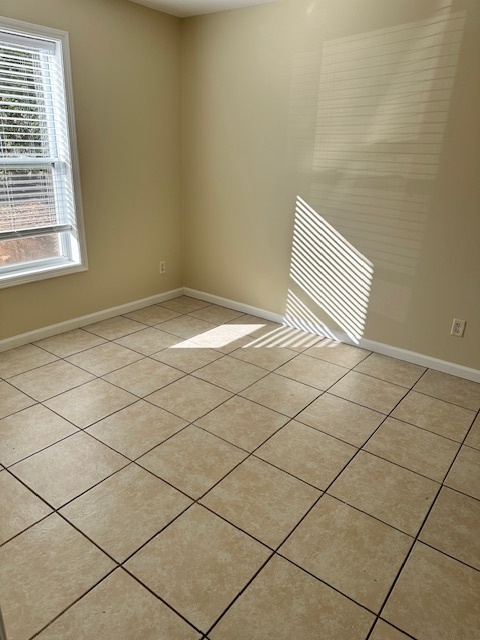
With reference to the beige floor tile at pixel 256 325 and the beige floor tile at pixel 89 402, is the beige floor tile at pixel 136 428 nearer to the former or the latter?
the beige floor tile at pixel 89 402

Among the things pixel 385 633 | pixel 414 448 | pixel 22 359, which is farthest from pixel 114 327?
pixel 385 633

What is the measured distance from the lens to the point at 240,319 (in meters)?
3.92

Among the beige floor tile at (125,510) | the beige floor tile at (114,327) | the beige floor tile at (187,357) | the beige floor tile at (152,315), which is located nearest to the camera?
the beige floor tile at (125,510)

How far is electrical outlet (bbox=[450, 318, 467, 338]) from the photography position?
2.92 metres

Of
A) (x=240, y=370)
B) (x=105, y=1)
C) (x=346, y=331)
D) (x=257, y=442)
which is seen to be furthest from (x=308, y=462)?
(x=105, y=1)

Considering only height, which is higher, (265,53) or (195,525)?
(265,53)

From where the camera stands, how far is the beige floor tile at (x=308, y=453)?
2.05 metres

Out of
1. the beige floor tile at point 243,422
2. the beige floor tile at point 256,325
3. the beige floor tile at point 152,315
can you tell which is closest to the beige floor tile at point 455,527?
the beige floor tile at point 243,422

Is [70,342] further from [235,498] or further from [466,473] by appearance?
[466,473]

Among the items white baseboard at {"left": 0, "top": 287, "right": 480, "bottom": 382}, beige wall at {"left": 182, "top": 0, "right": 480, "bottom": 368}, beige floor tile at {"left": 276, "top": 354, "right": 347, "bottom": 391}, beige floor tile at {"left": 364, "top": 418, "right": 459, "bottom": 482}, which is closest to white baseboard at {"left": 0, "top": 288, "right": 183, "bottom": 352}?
white baseboard at {"left": 0, "top": 287, "right": 480, "bottom": 382}

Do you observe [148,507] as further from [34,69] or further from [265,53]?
[265,53]

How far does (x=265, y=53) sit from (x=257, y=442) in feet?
9.22

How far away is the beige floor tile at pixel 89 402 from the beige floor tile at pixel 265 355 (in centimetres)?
90

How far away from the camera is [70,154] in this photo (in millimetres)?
3213
